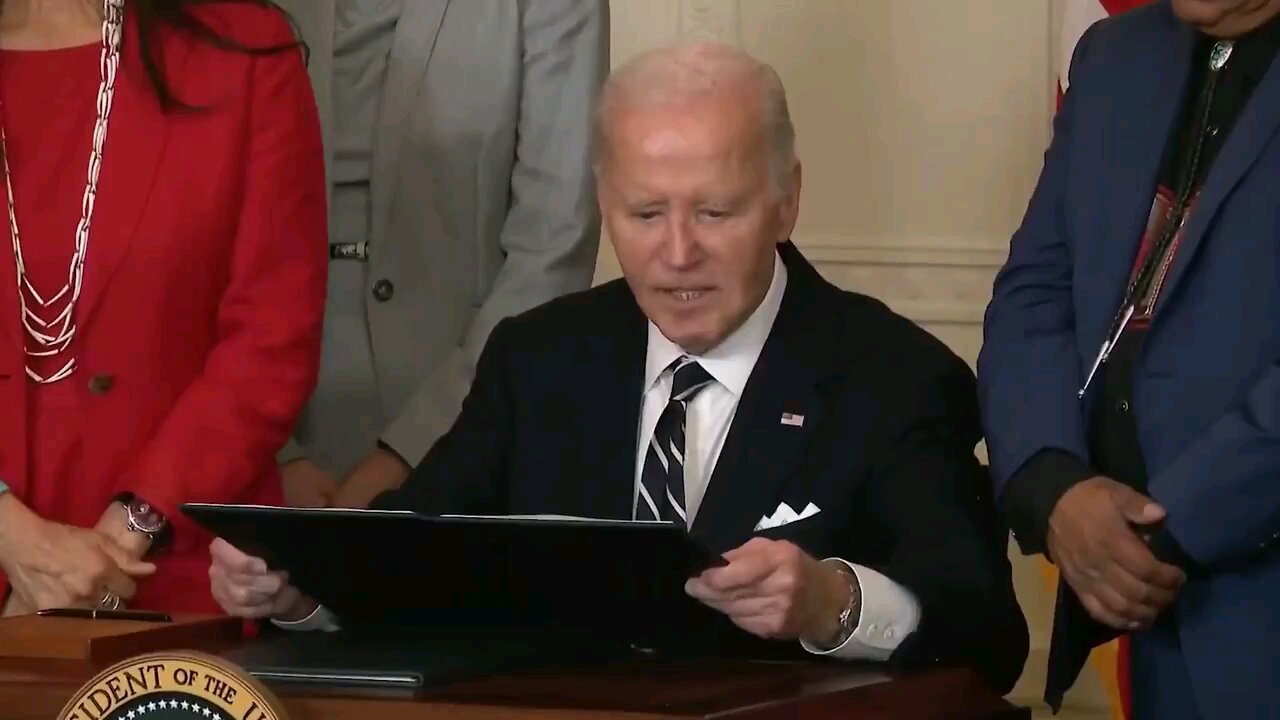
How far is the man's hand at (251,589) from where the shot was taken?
2.21 m

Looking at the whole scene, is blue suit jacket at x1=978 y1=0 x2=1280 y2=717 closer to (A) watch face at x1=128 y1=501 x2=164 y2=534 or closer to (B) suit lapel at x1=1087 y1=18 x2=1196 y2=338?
(B) suit lapel at x1=1087 y1=18 x2=1196 y2=338

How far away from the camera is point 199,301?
8.55 feet

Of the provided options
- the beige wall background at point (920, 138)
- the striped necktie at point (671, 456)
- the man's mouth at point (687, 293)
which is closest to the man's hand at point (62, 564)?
the striped necktie at point (671, 456)

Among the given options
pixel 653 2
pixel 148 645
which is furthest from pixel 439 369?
pixel 653 2

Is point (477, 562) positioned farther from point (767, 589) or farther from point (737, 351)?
point (737, 351)

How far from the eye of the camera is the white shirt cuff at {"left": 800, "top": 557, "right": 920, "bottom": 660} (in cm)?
209

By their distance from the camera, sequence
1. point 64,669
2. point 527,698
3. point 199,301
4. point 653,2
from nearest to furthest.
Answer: point 527,698 → point 64,669 → point 199,301 → point 653,2

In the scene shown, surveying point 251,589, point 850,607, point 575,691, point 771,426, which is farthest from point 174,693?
point 771,426

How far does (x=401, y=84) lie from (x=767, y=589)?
5.32 ft

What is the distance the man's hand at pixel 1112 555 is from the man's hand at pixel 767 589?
1.43 ft

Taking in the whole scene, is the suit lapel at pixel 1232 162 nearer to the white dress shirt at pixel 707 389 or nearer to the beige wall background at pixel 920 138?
the white dress shirt at pixel 707 389

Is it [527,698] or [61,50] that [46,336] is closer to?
[61,50]

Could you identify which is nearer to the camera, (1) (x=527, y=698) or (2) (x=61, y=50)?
(1) (x=527, y=698)

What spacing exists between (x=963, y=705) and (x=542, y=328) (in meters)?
1.04
